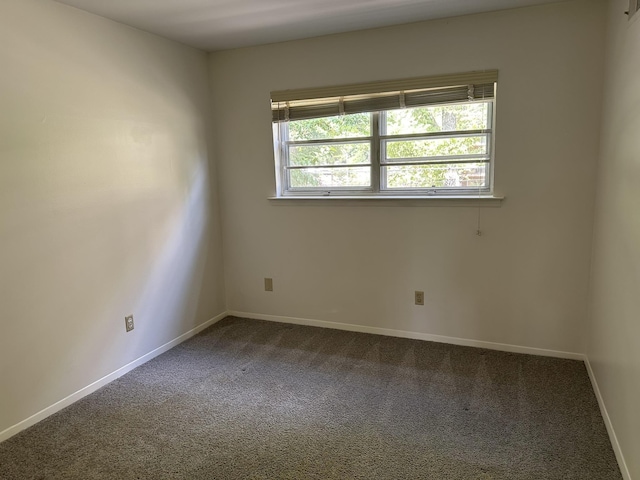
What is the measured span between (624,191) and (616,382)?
88 cm

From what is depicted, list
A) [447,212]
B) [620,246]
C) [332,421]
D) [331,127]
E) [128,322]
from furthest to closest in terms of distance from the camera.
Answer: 1. [331,127]
2. [447,212]
3. [128,322]
4. [332,421]
5. [620,246]

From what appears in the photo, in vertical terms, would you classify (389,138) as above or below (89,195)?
above

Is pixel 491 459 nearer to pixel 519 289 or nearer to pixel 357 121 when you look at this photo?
pixel 519 289

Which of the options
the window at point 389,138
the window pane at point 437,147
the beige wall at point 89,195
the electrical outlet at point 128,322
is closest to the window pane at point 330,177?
the window at point 389,138

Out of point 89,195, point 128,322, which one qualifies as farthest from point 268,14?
point 128,322

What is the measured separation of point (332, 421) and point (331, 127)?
2143 mm

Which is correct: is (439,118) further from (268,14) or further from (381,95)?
(268,14)

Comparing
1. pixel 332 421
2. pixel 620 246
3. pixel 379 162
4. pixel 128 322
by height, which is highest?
pixel 379 162

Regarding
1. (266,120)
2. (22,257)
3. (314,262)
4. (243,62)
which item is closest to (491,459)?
(314,262)

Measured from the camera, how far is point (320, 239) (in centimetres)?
337

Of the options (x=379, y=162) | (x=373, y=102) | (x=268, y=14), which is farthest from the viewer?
(x=379, y=162)

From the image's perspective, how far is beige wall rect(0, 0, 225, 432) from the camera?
84.2 inches

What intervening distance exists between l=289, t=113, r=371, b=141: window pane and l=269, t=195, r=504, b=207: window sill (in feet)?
1.58

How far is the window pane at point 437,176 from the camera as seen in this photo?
2.94m
